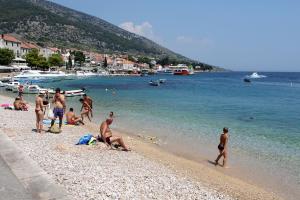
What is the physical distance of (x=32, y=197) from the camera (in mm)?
8586

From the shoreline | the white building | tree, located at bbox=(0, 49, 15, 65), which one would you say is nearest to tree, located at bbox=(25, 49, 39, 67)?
the white building

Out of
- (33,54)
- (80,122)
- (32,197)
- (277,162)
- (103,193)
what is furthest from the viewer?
(33,54)

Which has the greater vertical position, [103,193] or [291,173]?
[103,193]

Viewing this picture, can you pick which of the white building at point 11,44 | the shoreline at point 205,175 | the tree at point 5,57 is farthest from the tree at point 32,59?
the shoreline at point 205,175

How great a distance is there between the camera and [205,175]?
43.3ft

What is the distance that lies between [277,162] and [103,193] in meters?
9.59

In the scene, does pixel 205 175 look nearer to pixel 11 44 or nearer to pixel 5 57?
pixel 5 57

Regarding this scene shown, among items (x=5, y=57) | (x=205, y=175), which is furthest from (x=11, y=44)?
(x=205, y=175)

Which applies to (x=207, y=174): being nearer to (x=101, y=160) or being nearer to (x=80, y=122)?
(x=101, y=160)

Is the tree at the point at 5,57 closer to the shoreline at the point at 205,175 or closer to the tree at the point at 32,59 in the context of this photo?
the tree at the point at 32,59

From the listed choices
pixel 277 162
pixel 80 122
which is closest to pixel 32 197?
pixel 277 162

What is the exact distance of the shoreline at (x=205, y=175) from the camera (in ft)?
37.8

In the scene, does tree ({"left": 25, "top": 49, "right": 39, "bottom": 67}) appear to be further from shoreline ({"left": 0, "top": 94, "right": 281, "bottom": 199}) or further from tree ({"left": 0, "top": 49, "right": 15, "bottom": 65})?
shoreline ({"left": 0, "top": 94, "right": 281, "bottom": 199})

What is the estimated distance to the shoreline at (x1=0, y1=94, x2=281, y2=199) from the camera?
453 inches
